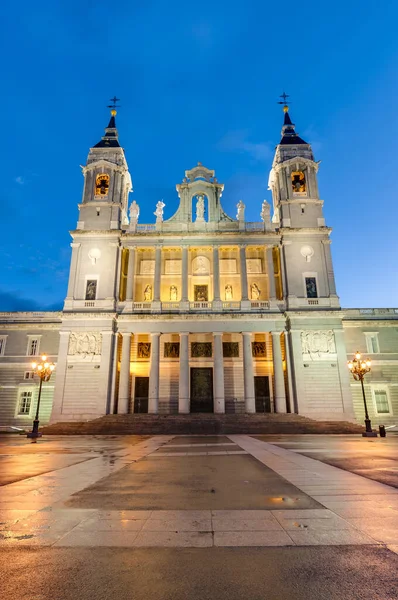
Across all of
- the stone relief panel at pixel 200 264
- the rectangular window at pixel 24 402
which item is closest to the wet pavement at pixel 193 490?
the rectangular window at pixel 24 402

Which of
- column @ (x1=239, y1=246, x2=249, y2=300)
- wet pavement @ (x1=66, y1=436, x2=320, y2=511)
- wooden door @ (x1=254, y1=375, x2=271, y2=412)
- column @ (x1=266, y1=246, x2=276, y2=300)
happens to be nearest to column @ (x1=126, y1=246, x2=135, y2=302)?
column @ (x1=239, y1=246, x2=249, y2=300)

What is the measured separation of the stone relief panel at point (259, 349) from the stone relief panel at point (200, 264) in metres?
9.44

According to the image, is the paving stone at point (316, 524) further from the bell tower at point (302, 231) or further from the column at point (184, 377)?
the bell tower at point (302, 231)

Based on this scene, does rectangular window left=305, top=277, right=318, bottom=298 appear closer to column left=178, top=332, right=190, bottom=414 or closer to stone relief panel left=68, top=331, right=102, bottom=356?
column left=178, top=332, right=190, bottom=414

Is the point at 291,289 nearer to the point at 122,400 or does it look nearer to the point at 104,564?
the point at 122,400

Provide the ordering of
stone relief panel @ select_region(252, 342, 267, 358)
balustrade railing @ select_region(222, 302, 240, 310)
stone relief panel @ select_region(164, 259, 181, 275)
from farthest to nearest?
stone relief panel @ select_region(164, 259, 181, 275)
stone relief panel @ select_region(252, 342, 267, 358)
balustrade railing @ select_region(222, 302, 240, 310)

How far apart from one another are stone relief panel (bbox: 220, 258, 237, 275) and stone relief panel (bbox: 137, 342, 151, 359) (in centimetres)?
1107

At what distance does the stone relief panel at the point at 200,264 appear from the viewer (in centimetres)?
3722

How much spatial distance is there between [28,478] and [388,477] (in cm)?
742

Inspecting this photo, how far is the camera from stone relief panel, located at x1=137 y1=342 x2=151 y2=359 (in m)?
34.4

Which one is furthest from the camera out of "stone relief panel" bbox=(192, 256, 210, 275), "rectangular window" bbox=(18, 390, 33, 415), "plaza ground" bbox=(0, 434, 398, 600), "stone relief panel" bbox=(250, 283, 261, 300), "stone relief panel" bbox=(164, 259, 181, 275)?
"stone relief panel" bbox=(164, 259, 181, 275)

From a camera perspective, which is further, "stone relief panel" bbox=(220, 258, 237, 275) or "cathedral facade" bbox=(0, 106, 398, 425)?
"stone relief panel" bbox=(220, 258, 237, 275)

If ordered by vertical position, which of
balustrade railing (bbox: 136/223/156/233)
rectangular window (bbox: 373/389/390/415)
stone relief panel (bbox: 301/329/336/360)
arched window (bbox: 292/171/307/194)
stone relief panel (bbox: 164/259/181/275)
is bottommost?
rectangular window (bbox: 373/389/390/415)

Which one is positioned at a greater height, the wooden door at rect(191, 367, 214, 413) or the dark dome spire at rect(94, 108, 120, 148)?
the dark dome spire at rect(94, 108, 120, 148)
